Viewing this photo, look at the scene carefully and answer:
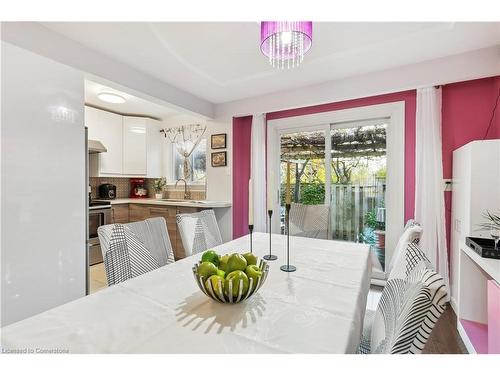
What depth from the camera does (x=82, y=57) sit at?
2.05 meters

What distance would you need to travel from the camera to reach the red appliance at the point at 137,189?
4.71m

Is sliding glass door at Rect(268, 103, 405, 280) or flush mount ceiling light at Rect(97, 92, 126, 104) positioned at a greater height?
flush mount ceiling light at Rect(97, 92, 126, 104)

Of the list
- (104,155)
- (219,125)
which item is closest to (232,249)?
(219,125)

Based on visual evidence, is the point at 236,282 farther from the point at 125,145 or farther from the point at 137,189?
the point at 137,189

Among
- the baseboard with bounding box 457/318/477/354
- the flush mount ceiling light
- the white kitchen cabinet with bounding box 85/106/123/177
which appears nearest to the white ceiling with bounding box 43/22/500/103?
the flush mount ceiling light

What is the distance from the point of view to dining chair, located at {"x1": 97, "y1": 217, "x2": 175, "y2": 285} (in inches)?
51.7

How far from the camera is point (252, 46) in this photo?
2092 millimetres

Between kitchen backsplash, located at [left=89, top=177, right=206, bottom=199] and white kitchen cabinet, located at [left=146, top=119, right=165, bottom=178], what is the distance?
359 millimetres

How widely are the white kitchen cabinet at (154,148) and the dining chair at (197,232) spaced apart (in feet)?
9.11

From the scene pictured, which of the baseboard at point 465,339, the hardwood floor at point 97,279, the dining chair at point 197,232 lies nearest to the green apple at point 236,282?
the dining chair at point 197,232

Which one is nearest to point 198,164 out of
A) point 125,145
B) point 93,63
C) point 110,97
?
point 125,145

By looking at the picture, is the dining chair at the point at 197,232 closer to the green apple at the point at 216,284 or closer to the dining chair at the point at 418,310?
the green apple at the point at 216,284

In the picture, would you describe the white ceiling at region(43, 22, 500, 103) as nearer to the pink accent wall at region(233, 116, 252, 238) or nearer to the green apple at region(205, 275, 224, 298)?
the pink accent wall at region(233, 116, 252, 238)

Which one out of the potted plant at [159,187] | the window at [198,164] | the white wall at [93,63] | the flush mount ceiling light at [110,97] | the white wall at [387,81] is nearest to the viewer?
the white wall at [93,63]
